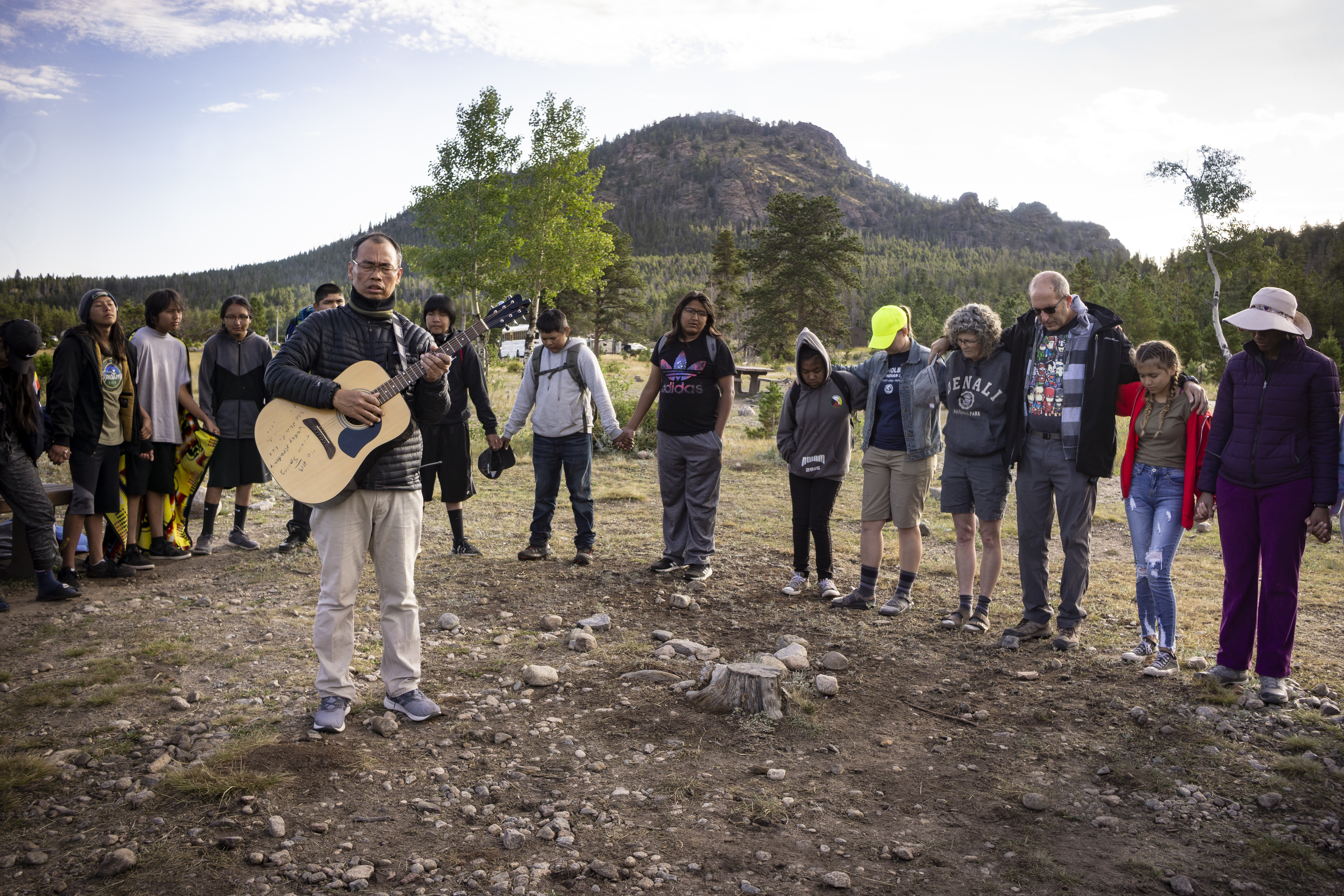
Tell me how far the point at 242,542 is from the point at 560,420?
3018mm

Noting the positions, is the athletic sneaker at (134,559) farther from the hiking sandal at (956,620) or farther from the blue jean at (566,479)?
the hiking sandal at (956,620)

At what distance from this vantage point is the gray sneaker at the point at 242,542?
713 centimetres

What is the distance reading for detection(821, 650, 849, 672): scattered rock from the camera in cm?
479

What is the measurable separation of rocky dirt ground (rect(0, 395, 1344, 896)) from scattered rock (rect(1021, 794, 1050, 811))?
0.01 metres

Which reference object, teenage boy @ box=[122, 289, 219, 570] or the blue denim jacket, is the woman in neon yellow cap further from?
teenage boy @ box=[122, 289, 219, 570]

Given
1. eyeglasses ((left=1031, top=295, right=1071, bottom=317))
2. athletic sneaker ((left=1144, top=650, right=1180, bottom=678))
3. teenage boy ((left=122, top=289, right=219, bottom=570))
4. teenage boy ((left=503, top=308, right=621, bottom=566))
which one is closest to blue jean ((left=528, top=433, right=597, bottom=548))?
teenage boy ((left=503, top=308, right=621, bottom=566))

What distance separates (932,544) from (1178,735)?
464 centimetres

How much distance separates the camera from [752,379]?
90.4 ft

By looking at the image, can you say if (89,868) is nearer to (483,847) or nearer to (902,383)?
(483,847)

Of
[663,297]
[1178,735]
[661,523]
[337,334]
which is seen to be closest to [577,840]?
[337,334]

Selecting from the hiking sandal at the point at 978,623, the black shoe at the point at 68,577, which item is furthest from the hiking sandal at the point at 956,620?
the black shoe at the point at 68,577

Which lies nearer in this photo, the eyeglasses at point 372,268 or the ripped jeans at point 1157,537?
the eyeglasses at point 372,268

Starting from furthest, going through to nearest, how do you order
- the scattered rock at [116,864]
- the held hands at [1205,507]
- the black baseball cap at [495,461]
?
1. the black baseball cap at [495,461]
2. the held hands at [1205,507]
3. the scattered rock at [116,864]

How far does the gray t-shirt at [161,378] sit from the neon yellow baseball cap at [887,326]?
17.5ft
